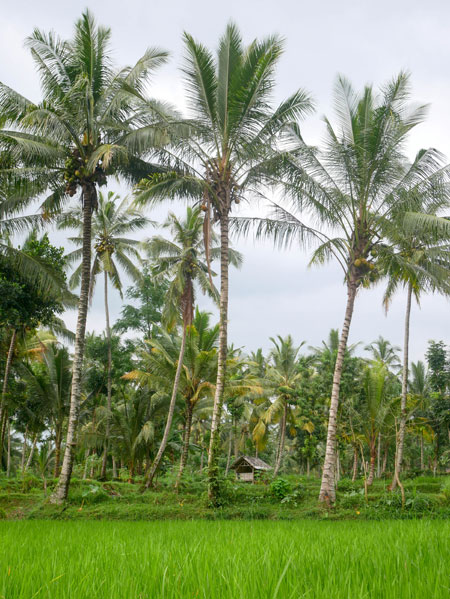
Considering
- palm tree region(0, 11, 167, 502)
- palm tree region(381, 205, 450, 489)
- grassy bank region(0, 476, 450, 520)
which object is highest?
palm tree region(0, 11, 167, 502)

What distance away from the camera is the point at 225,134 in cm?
1396

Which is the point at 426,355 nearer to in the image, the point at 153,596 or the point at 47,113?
the point at 47,113

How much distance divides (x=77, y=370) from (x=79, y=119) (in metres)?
6.95

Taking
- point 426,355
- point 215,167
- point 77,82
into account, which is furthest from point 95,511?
point 426,355

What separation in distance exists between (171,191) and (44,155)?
3.72 metres

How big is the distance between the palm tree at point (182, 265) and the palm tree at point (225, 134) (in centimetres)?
437

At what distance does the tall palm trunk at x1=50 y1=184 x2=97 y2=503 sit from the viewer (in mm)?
13102

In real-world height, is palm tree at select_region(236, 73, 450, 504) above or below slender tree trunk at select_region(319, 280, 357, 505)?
above

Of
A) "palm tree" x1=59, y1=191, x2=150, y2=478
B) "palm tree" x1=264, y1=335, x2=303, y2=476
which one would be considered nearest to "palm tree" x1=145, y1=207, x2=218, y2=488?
"palm tree" x1=59, y1=191, x2=150, y2=478

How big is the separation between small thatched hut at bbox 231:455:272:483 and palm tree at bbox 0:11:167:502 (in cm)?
1689

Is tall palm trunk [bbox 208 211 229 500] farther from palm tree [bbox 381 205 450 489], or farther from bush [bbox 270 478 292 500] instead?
palm tree [bbox 381 205 450 489]

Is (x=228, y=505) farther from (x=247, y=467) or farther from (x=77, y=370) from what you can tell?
(x=247, y=467)

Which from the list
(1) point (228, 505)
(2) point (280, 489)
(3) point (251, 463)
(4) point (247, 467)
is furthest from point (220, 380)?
(4) point (247, 467)

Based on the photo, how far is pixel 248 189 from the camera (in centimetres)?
1524
